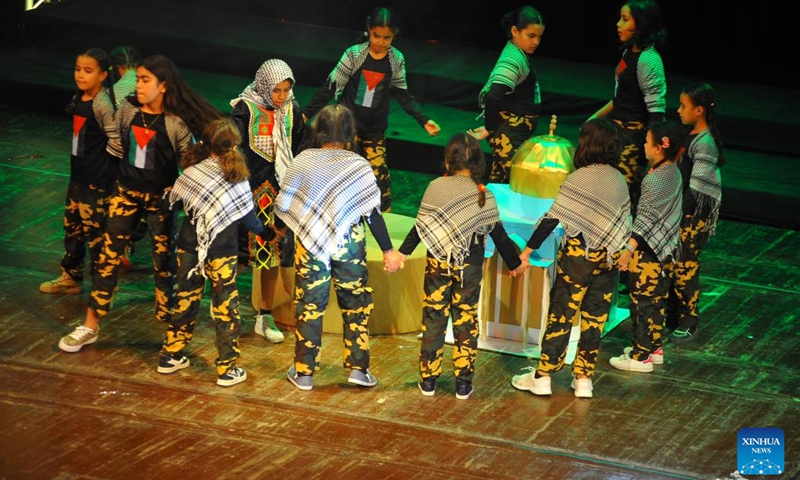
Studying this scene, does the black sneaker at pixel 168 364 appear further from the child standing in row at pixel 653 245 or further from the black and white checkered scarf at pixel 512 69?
the black and white checkered scarf at pixel 512 69

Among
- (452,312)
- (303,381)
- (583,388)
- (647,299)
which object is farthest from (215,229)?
(647,299)

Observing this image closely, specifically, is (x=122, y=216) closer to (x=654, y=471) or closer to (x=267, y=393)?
(x=267, y=393)

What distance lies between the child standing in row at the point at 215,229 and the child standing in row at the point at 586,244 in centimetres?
144

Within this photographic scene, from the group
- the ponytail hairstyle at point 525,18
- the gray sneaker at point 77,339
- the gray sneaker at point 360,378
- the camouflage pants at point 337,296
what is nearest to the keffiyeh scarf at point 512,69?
the ponytail hairstyle at point 525,18

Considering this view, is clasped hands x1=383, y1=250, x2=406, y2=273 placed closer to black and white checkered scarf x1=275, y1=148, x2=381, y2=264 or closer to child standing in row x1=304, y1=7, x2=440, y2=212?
black and white checkered scarf x1=275, y1=148, x2=381, y2=264

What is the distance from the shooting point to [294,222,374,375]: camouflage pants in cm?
619

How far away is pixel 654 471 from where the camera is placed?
5.75 m

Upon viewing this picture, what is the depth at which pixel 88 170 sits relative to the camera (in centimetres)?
712

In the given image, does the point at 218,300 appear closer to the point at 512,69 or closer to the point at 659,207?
the point at 659,207

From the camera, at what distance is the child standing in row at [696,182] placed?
6930mm

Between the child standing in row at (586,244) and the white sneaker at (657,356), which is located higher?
the child standing in row at (586,244)

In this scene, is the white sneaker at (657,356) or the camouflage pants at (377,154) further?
the camouflage pants at (377,154)

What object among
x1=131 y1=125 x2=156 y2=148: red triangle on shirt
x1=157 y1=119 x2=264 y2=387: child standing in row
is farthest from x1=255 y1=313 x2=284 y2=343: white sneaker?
x1=131 y1=125 x2=156 y2=148: red triangle on shirt

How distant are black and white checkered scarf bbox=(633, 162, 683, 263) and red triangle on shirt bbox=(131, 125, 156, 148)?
2502mm
